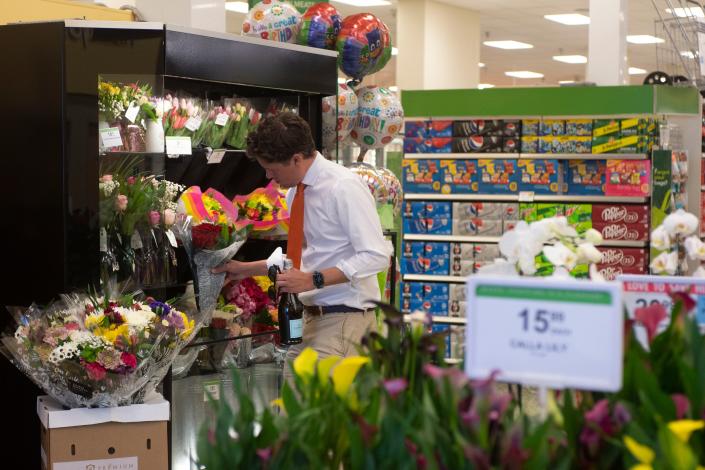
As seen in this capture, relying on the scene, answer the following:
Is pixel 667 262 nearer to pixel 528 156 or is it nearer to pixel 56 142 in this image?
pixel 56 142

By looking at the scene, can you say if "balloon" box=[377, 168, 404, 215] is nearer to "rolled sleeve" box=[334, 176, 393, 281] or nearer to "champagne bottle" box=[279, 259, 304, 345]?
"champagne bottle" box=[279, 259, 304, 345]

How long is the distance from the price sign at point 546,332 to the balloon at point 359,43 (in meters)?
3.94

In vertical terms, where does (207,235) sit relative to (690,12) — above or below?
below

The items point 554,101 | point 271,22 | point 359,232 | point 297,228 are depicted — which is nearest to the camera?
point 359,232

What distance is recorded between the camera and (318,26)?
17.6ft

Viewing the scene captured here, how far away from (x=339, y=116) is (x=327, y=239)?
1.80 meters

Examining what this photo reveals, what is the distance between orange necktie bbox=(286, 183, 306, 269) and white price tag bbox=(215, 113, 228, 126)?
0.96m

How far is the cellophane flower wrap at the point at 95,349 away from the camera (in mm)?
3438

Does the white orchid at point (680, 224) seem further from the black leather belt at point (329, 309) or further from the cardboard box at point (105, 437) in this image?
the cardboard box at point (105, 437)

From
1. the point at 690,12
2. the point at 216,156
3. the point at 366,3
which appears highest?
the point at 366,3

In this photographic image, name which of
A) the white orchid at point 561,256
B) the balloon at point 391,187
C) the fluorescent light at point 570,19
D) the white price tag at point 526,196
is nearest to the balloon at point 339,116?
the balloon at point 391,187

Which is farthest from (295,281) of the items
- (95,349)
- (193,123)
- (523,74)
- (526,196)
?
(523,74)

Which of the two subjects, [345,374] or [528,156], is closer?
[345,374]

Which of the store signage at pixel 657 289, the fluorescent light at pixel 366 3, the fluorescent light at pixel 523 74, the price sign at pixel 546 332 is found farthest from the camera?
the fluorescent light at pixel 523 74
